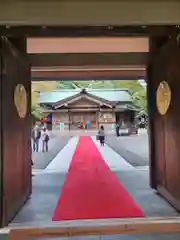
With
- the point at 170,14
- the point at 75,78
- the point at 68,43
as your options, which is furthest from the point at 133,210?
the point at 75,78

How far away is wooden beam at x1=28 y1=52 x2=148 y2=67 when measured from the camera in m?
5.98

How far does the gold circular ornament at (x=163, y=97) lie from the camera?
5.08 m

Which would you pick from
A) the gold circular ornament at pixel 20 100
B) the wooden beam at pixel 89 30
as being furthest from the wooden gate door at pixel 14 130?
the wooden beam at pixel 89 30

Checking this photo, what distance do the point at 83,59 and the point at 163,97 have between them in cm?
163

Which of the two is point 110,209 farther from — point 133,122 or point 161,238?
point 133,122

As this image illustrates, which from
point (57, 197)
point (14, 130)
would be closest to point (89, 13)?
point (14, 130)

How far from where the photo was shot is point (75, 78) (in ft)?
28.3

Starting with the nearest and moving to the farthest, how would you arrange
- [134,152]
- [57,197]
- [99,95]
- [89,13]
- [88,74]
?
[89,13]
[57,197]
[88,74]
[134,152]
[99,95]

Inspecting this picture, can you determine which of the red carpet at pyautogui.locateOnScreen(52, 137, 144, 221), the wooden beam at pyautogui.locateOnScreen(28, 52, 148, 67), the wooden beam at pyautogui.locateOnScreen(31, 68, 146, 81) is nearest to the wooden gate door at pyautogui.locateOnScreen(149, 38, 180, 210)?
the wooden beam at pyautogui.locateOnScreen(28, 52, 148, 67)

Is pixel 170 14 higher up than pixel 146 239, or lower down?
higher up

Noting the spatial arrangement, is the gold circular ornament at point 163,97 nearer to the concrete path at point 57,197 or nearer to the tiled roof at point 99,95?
the concrete path at point 57,197

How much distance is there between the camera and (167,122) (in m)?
5.20

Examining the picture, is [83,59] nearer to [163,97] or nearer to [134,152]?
[163,97]

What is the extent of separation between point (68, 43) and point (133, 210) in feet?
10.8
